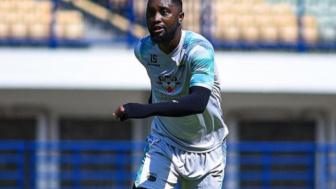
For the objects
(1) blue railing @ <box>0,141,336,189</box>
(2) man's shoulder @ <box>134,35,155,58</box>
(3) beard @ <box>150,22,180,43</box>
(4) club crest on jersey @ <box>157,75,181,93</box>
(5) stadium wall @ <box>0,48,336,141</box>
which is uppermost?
(3) beard @ <box>150,22,180,43</box>

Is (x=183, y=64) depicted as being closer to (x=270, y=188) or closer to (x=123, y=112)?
(x=123, y=112)

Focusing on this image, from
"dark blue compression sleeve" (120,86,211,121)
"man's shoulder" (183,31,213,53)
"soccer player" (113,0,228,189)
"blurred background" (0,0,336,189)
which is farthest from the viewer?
"blurred background" (0,0,336,189)

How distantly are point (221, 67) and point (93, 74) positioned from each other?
1770mm

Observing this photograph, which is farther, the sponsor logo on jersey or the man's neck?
the sponsor logo on jersey

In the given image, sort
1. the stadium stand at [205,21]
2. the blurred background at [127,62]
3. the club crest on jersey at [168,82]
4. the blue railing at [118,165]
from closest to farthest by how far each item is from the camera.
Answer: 1. the club crest on jersey at [168,82]
2. the blue railing at [118,165]
3. the blurred background at [127,62]
4. the stadium stand at [205,21]

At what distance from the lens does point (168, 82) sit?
22.5 ft

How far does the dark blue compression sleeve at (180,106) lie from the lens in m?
6.20

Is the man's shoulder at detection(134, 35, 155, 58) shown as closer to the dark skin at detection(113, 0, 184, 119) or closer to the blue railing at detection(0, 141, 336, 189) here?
the dark skin at detection(113, 0, 184, 119)

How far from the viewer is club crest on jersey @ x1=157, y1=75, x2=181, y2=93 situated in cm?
683

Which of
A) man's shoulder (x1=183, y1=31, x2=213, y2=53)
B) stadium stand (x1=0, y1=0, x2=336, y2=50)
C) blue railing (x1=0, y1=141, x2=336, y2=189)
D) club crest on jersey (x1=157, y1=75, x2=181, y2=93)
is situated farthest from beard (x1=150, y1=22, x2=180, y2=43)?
stadium stand (x1=0, y1=0, x2=336, y2=50)

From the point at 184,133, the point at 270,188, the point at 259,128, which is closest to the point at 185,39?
the point at 184,133

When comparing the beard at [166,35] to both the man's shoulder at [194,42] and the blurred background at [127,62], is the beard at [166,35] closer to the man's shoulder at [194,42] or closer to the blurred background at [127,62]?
the man's shoulder at [194,42]

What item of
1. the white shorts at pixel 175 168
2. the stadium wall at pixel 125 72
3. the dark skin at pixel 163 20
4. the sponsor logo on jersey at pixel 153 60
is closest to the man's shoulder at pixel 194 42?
the dark skin at pixel 163 20

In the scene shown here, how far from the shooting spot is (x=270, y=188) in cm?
1501
